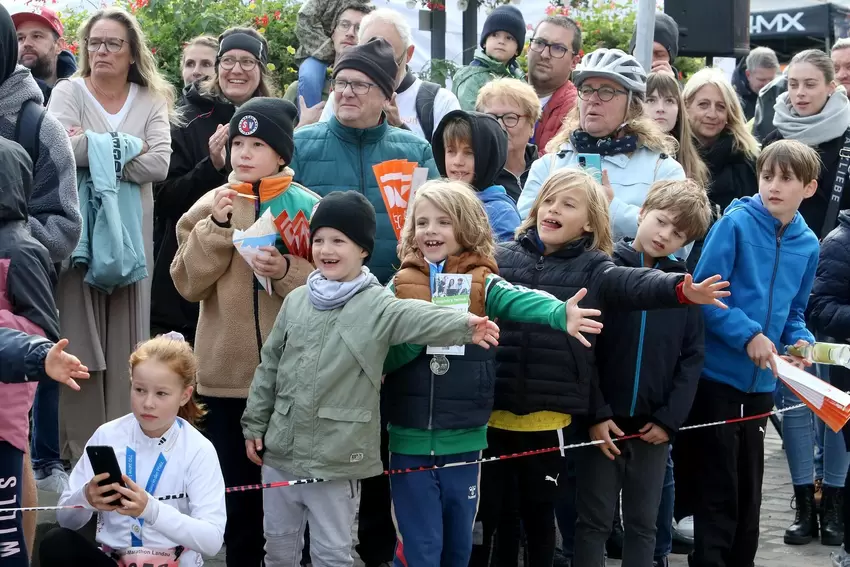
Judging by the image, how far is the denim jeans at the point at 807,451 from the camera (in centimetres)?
683

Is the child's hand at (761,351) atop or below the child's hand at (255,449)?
atop

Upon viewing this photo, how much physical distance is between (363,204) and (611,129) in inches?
65.4

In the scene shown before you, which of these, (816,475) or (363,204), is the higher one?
(363,204)

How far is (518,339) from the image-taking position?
5.33 meters

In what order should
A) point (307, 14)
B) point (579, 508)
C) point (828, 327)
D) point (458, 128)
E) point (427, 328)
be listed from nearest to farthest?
point (427, 328), point (579, 508), point (458, 128), point (828, 327), point (307, 14)

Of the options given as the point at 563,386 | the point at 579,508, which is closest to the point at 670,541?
the point at 579,508

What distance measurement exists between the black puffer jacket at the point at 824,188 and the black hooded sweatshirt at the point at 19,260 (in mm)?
4519

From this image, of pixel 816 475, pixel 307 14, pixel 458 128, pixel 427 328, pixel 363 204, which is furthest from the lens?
pixel 307 14

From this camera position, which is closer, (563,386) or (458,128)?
(563,386)

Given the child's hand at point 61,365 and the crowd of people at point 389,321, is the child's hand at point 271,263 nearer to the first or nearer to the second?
the crowd of people at point 389,321

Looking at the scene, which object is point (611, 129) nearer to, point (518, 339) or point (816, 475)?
point (518, 339)

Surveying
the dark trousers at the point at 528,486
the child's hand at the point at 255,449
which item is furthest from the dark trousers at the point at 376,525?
the child's hand at the point at 255,449

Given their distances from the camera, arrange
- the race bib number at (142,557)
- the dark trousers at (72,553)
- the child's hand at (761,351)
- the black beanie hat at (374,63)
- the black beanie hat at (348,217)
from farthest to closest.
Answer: the black beanie hat at (374,63), the child's hand at (761,351), the black beanie hat at (348,217), the race bib number at (142,557), the dark trousers at (72,553)

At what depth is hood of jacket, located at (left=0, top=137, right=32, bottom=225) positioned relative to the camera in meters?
4.49
